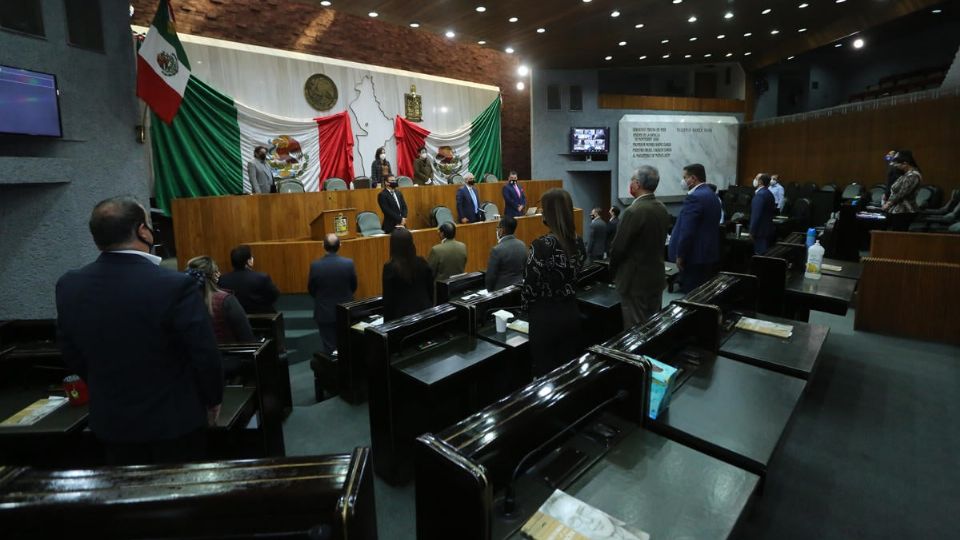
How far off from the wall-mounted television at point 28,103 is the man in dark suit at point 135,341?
3295 mm

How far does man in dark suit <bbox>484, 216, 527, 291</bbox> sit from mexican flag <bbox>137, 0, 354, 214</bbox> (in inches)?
175

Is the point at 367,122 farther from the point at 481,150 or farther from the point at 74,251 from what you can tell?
the point at 74,251

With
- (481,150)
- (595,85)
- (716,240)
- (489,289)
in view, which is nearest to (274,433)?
(489,289)

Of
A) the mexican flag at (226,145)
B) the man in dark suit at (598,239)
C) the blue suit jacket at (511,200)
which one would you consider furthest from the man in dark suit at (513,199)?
the mexican flag at (226,145)

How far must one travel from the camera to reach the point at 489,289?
4.01 metres

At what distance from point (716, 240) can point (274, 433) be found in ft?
12.2

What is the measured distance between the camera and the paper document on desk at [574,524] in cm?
120

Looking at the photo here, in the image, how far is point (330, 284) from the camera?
421cm

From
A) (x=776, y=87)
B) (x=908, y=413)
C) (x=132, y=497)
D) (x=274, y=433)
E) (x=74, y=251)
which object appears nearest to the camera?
(x=132, y=497)

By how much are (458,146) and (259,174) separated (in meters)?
4.89

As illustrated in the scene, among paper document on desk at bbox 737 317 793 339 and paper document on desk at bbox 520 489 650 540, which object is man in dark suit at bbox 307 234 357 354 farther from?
paper document on desk at bbox 520 489 650 540

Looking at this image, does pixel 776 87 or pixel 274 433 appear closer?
pixel 274 433

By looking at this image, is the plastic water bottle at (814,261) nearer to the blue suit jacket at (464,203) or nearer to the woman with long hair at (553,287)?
the woman with long hair at (553,287)

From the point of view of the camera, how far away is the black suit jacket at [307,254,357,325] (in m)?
4.19
